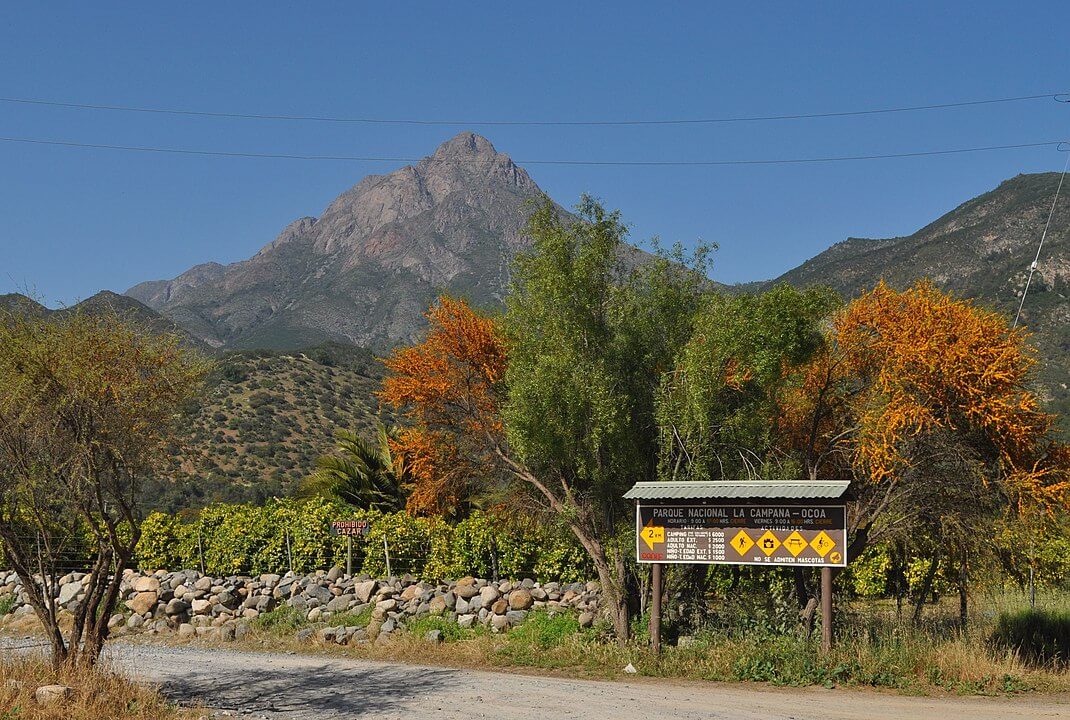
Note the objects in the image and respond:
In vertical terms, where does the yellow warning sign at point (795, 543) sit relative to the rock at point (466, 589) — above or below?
above

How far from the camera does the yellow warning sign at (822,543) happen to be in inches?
578

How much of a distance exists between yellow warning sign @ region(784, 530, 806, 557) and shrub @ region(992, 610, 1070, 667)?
11.1ft

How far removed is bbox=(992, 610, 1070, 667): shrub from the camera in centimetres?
1530

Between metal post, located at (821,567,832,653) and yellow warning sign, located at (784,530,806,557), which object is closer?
metal post, located at (821,567,832,653)

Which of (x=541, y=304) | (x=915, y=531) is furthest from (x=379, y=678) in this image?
(x=915, y=531)

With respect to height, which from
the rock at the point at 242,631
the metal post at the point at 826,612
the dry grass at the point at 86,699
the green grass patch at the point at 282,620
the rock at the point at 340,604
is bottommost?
the rock at the point at 242,631

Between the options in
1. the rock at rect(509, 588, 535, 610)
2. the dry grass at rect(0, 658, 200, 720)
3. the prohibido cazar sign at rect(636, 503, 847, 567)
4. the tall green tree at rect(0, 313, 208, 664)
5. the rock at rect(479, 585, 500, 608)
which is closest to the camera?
the dry grass at rect(0, 658, 200, 720)

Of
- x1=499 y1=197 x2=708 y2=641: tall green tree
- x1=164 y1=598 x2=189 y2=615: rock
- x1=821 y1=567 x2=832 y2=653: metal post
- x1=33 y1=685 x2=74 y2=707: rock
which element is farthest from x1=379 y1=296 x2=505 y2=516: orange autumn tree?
x1=33 y1=685 x2=74 y2=707: rock

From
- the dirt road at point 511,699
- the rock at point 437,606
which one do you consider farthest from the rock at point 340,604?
the dirt road at point 511,699

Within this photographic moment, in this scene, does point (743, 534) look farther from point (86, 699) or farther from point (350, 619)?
point (86, 699)

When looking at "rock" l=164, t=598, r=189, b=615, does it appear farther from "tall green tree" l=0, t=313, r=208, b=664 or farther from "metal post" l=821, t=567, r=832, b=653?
"metal post" l=821, t=567, r=832, b=653

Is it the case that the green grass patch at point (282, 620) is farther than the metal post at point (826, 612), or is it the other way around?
the green grass patch at point (282, 620)

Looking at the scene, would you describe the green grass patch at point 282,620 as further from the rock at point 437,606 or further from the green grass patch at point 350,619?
the rock at point 437,606

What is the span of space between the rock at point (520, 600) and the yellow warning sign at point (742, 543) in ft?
17.9
